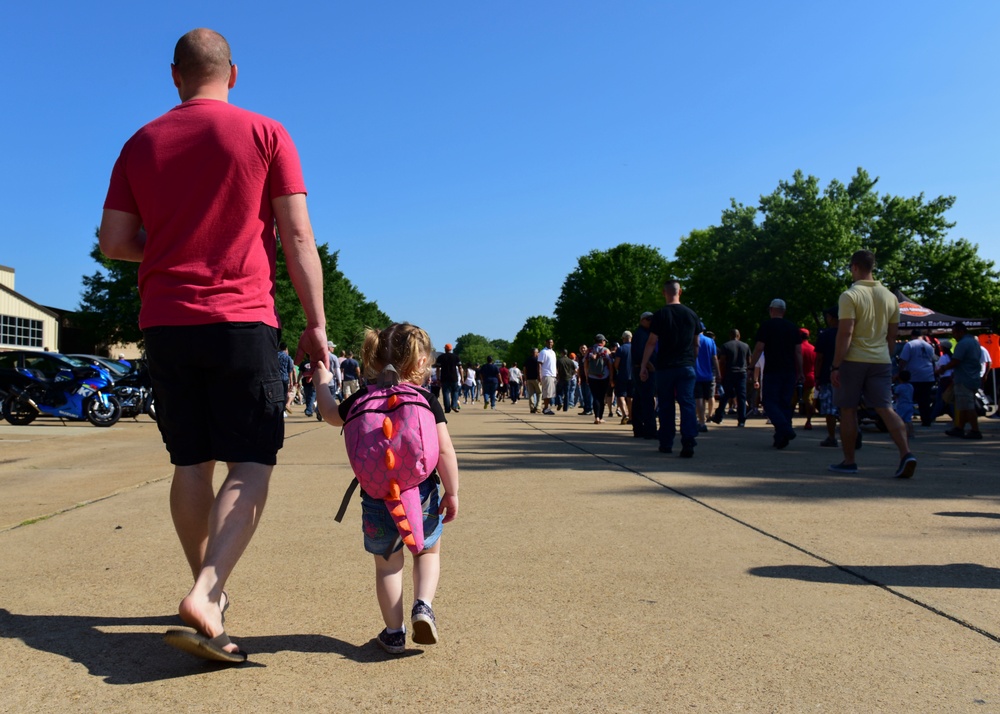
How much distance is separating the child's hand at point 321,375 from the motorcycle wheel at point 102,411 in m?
16.2

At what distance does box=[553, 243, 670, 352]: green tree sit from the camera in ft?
274

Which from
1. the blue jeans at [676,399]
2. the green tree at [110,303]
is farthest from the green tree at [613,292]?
the blue jeans at [676,399]

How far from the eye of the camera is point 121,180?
126 inches

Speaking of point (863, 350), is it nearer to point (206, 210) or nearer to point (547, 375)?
point (206, 210)

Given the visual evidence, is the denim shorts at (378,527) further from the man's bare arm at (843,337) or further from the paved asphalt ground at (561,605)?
the man's bare arm at (843,337)

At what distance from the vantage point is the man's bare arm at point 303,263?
10.3 ft

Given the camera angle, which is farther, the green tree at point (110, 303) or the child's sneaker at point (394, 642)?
the green tree at point (110, 303)

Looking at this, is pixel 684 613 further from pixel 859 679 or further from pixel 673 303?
pixel 673 303

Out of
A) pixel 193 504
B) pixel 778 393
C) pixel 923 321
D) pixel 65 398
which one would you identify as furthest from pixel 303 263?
pixel 923 321

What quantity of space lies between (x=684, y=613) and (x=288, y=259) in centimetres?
195

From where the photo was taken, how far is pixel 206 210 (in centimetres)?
306

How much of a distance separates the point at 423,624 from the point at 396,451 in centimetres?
57

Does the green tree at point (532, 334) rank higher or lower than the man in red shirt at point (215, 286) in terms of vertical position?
higher

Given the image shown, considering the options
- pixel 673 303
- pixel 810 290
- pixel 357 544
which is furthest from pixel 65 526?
pixel 810 290
